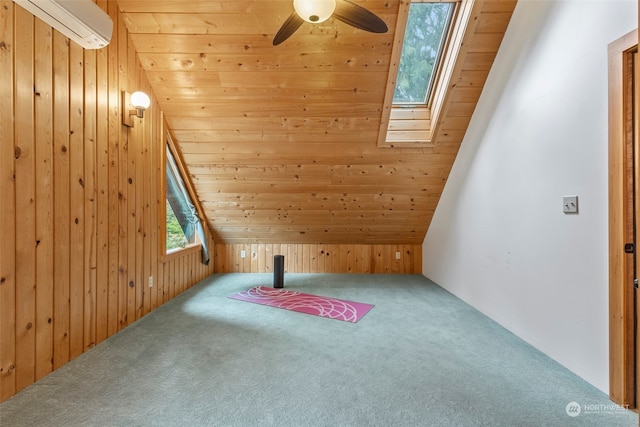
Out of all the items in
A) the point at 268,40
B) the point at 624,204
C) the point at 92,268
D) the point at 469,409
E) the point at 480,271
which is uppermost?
the point at 268,40

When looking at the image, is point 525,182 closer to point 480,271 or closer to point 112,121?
point 480,271

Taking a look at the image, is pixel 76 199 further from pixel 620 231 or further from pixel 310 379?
pixel 620 231

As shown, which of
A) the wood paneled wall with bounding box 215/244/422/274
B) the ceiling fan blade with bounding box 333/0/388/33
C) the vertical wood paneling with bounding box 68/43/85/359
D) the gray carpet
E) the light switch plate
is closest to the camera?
the gray carpet

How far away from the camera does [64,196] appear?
1845 millimetres

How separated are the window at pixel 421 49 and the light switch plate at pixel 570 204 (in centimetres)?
171

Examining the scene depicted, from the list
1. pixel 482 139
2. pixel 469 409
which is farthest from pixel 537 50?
pixel 469 409

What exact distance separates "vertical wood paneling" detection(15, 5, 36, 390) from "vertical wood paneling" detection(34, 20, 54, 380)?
31 mm

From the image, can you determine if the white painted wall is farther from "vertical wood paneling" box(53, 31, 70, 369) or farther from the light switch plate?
"vertical wood paneling" box(53, 31, 70, 369)

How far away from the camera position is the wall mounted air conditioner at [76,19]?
1.52m

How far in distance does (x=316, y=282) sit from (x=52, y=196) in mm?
3037

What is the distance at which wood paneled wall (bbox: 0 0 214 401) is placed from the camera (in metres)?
1.53

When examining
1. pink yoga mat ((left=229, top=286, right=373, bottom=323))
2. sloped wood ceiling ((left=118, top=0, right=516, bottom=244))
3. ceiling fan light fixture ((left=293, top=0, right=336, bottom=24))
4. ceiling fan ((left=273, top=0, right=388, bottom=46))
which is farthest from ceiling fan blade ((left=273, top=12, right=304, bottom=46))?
pink yoga mat ((left=229, top=286, right=373, bottom=323))

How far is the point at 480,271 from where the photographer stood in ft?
9.47

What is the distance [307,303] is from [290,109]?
6.50 ft
